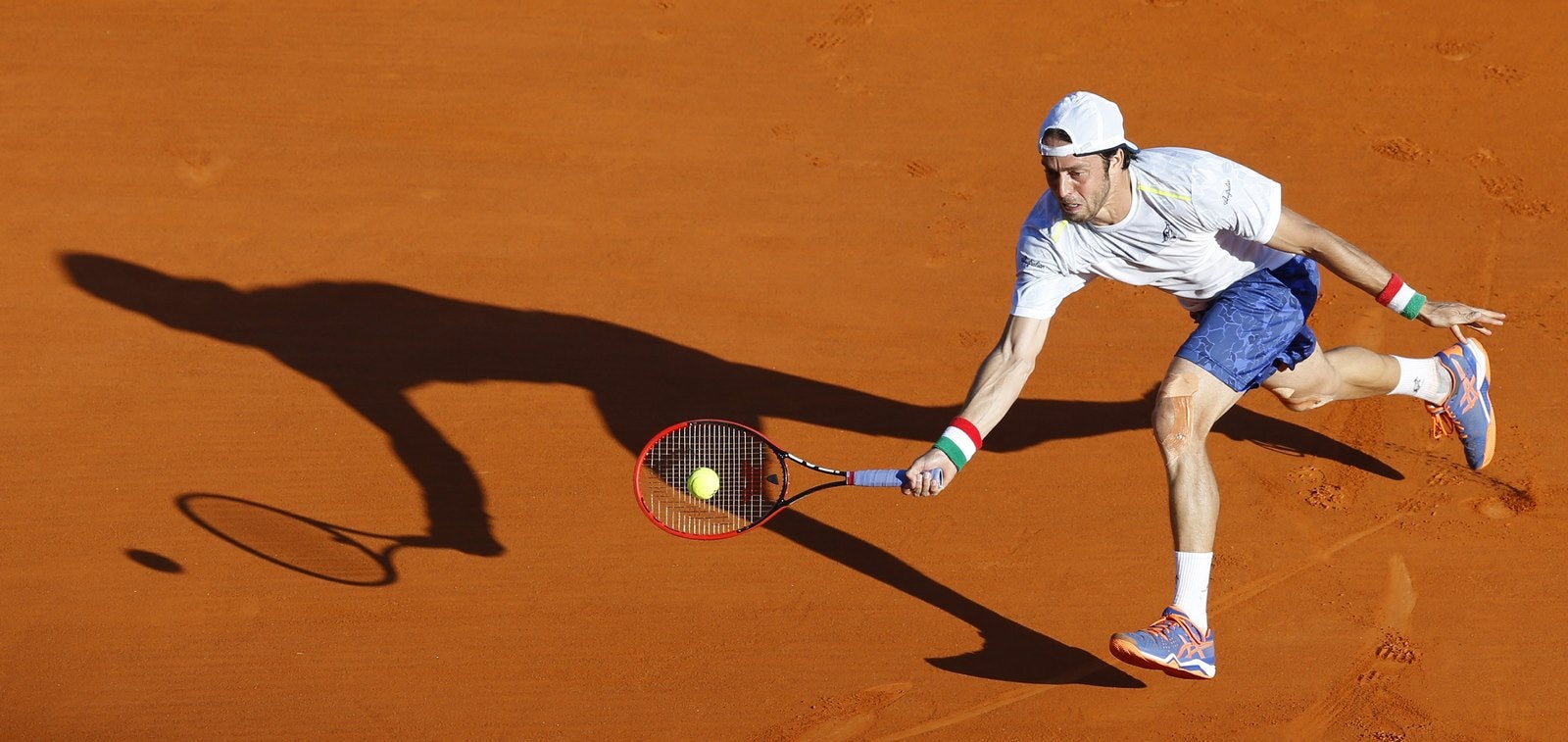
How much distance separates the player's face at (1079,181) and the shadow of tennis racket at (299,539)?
110 inches

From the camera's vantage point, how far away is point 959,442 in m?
4.28

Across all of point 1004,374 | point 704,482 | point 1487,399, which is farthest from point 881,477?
point 1487,399

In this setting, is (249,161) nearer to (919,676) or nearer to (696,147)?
(696,147)

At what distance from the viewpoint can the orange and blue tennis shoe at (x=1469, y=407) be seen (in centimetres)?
505

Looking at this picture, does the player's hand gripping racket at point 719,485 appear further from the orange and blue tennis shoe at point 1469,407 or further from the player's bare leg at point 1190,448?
the orange and blue tennis shoe at point 1469,407

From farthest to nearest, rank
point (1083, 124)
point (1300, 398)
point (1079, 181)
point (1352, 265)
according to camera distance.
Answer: point (1300, 398) → point (1352, 265) → point (1079, 181) → point (1083, 124)

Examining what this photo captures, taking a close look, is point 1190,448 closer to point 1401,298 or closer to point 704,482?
point 1401,298

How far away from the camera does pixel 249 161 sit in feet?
22.2

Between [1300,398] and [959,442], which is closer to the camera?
[959,442]

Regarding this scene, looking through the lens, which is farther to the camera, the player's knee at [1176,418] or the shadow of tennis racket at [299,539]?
the shadow of tennis racket at [299,539]

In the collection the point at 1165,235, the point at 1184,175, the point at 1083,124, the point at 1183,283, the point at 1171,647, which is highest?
the point at 1083,124

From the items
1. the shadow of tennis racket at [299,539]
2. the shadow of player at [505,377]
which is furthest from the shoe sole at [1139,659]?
the shadow of tennis racket at [299,539]

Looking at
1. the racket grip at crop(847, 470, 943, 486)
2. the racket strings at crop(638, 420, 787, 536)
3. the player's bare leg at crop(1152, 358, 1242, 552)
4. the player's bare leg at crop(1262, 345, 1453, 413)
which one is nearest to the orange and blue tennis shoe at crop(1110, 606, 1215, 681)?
the player's bare leg at crop(1152, 358, 1242, 552)

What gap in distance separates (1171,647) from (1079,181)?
59.3 inches
